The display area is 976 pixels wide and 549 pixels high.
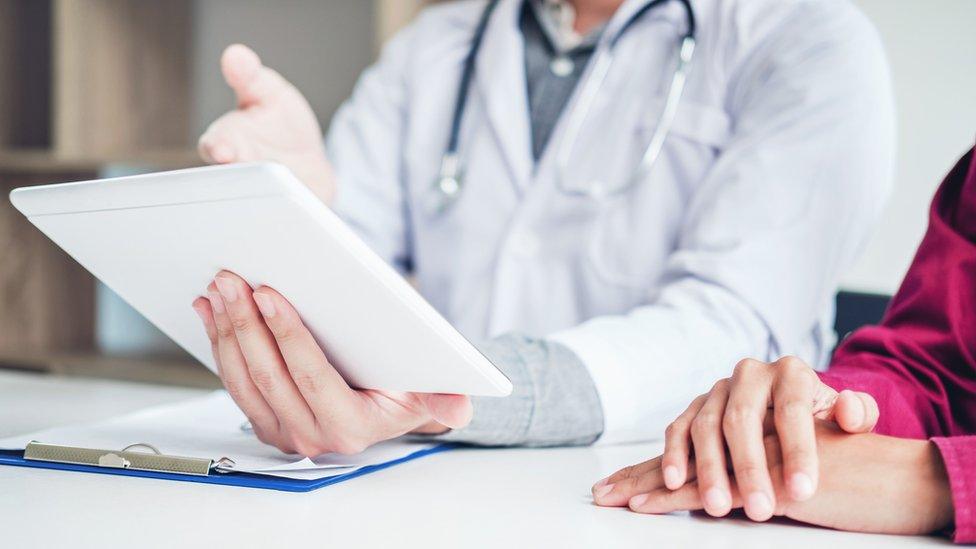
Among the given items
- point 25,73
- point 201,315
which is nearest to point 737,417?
point 201,315

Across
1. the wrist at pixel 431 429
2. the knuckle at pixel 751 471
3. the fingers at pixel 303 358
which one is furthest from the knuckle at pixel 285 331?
the knuckle at pixel 751 471

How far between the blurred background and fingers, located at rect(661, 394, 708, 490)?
58.8 inches

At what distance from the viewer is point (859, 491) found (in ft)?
1.76

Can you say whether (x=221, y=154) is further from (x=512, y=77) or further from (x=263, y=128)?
(x=512, y=77)

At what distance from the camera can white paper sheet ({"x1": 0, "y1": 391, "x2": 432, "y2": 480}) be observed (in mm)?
618

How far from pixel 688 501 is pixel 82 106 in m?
2.16

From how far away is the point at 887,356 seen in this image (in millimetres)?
773

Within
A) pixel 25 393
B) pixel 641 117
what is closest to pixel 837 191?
pixel 641 117

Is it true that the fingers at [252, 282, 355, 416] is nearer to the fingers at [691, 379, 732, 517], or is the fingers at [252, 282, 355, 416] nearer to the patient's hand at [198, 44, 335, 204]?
the fingers at [691, 379, 732, 517]

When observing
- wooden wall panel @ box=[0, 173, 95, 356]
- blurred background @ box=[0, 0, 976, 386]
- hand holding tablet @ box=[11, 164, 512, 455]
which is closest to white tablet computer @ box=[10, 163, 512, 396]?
hand holding tablet @ box=[11, 164, 512, 455]

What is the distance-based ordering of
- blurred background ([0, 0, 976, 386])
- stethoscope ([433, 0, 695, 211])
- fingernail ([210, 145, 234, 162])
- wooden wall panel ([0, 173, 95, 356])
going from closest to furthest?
fingernail ([210, 145, 234, 162]) < stethoscope ([433, 0, 695, 211]) < blurred background ([0, 0, 976, 386]) < wooden wall panel ([0, 173, 95, 356])

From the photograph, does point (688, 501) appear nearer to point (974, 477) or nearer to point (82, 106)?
point (974, 477)

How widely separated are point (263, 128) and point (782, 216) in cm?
51

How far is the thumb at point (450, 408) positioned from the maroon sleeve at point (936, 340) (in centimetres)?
27
